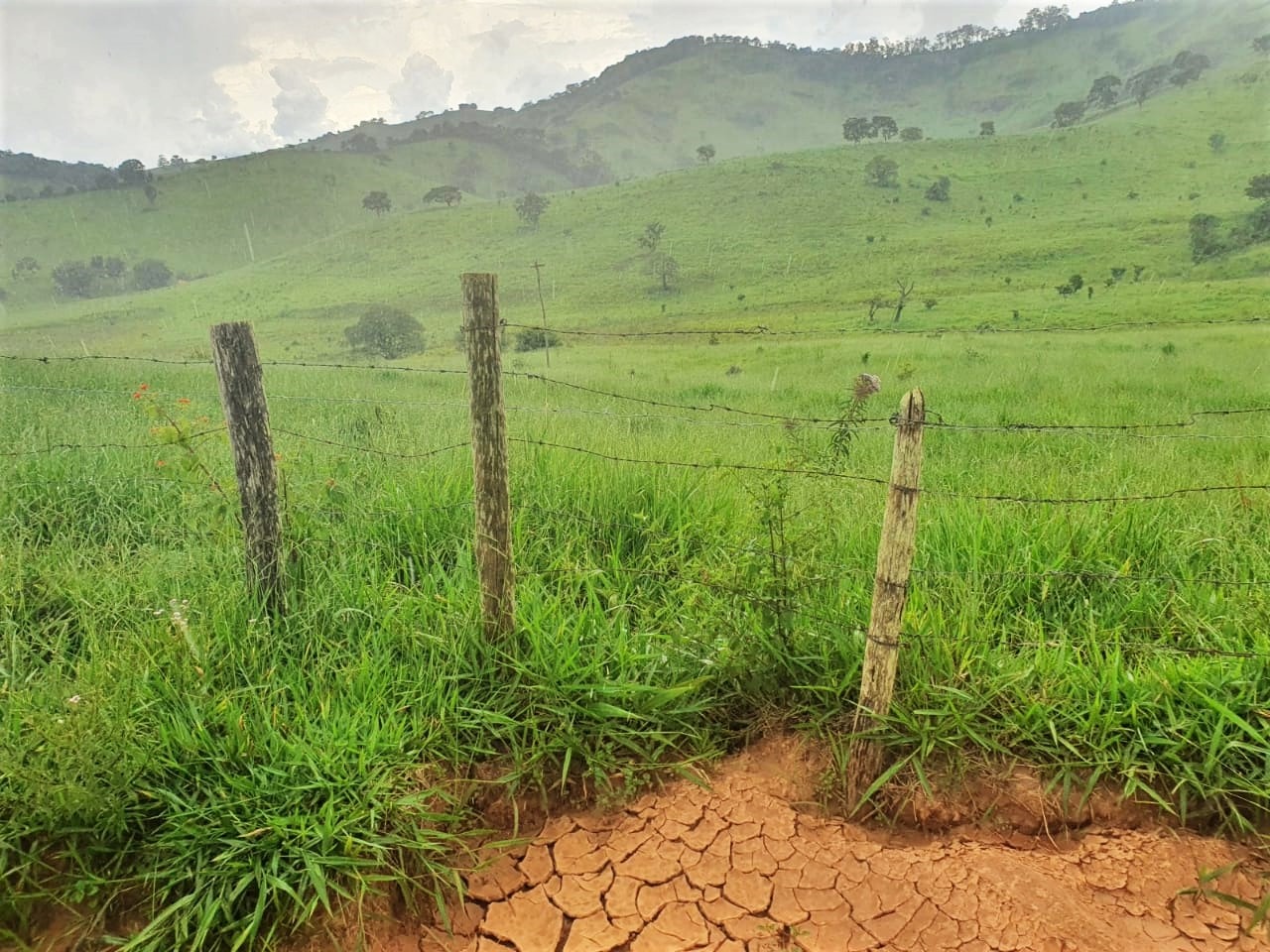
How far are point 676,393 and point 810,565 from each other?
11.6m

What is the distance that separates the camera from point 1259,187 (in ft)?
168

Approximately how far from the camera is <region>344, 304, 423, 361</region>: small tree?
112ft

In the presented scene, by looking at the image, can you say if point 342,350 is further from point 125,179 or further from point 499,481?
point 125,179

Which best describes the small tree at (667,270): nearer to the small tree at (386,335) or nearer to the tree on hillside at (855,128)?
the small tree at (386,335)

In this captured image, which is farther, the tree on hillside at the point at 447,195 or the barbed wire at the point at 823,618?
the tree on hillside at the point at 447,195

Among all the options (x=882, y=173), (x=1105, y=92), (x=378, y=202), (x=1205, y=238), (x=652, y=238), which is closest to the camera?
(x=1205, y=238)

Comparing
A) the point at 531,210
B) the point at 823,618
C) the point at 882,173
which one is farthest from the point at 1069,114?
the point at 823,618

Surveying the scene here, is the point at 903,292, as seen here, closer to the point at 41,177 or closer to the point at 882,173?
A: the point at 882,173

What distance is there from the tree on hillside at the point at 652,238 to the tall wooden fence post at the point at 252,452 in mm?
57490

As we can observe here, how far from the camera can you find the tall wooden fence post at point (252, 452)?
3131mm

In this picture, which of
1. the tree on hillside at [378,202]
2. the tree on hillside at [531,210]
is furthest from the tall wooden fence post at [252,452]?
the tree on hillside at [378,202]

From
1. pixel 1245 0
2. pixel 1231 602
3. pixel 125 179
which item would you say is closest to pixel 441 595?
pixel 1231 602

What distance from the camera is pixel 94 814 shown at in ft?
7.65

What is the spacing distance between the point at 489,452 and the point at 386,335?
35044mm
